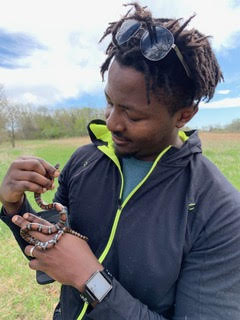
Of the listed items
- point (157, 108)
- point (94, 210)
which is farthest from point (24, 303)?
point (157, 108)

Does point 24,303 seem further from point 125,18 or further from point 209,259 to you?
point 125,18

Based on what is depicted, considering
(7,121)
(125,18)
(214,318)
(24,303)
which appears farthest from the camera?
(7,121)

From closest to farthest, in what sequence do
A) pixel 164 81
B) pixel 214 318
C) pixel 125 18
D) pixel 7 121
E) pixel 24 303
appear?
pixel 214 318
pixel 164 81
pixel 125 18
pixel 24 303
pixel 7 121

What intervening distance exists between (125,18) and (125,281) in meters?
1.27

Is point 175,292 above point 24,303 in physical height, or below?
above

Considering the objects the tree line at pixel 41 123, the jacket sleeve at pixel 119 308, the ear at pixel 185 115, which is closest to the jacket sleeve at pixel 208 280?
the jacket sleeve at pixel 119 308

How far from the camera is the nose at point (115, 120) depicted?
139cm

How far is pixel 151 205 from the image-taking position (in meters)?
1.39

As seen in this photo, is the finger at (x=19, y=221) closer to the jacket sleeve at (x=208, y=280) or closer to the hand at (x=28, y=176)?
the hand at (x=28, y=176)

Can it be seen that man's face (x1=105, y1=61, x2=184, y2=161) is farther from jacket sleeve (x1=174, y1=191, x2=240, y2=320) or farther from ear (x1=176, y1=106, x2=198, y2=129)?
jacket sleeve (x1=174, y1=191, x2=240, y2=320)

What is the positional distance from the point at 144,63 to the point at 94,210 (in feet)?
2.46

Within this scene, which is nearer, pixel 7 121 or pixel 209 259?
pixel 209 259

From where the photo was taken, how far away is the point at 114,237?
140cm

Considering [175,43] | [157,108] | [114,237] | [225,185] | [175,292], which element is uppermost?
[175,43]
